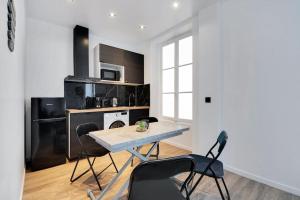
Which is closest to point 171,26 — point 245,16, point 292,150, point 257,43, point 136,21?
point 136,21

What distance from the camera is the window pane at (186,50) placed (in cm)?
343

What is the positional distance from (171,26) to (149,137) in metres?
2.80

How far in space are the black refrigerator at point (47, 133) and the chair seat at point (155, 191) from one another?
219cm

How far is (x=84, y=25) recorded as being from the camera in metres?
3.17

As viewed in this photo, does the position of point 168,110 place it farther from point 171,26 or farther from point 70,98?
point 70,98

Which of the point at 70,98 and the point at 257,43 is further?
the point at 70,98

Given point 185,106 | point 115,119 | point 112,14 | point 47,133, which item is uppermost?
A: point 112,14

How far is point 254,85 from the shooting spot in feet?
7.13

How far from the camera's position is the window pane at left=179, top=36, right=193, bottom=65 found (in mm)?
3428

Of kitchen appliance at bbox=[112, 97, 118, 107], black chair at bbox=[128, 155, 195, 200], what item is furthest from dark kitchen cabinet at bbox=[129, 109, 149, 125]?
black chair at bbox=[128, 155, 195, 200]

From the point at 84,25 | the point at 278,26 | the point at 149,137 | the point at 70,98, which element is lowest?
the point at 149,137

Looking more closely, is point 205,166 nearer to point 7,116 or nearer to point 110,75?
point 7,116

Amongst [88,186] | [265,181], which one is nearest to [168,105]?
[265,181]

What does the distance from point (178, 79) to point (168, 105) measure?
0.77 metres
